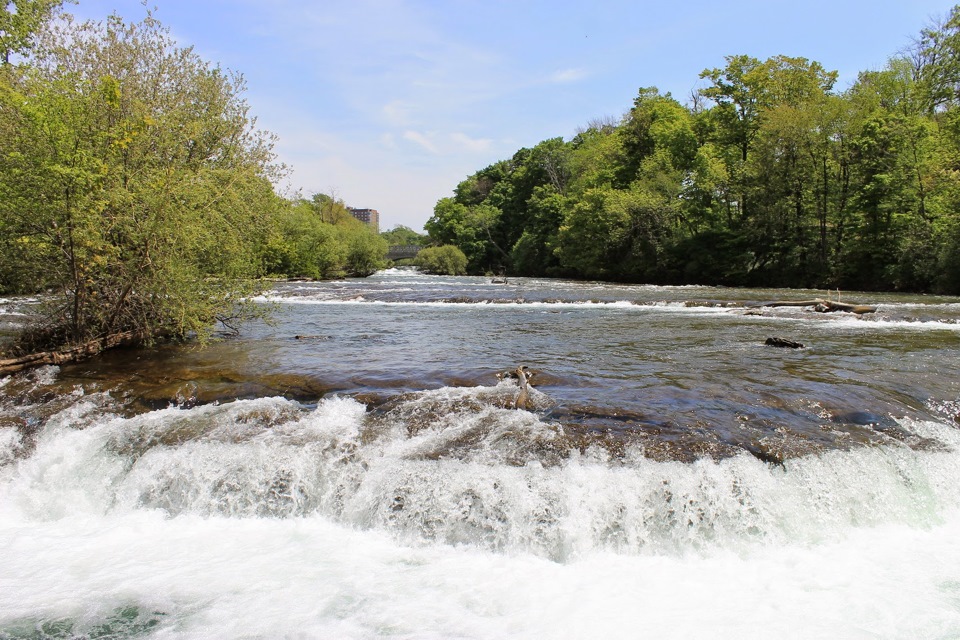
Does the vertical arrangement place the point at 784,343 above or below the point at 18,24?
below

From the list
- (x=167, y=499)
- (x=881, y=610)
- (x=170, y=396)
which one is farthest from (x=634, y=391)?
(x=170, y=396)

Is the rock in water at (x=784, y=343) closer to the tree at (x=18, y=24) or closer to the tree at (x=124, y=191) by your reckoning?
the tree at (x=124, y=191)

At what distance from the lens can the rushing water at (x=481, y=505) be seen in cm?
422

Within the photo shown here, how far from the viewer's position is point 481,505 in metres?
5.34

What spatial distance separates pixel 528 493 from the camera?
17.6 feet

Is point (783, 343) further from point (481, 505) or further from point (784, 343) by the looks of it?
point (481, 505)

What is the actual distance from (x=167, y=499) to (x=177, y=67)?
33.0 feet

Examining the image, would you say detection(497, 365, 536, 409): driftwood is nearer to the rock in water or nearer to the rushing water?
the rushing water

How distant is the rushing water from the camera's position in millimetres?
4223

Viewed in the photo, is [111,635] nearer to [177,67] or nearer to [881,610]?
[881,610]

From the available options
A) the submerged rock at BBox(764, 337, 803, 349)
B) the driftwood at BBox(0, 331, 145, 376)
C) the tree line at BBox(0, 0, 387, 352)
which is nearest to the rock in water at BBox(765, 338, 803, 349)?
the submerged rock at BBox(764, 337, 803, 349)

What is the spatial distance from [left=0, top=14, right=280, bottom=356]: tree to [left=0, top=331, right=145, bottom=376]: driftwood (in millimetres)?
140

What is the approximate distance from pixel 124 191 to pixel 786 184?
123 feet

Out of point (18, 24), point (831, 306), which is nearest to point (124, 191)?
point (18, 24)
